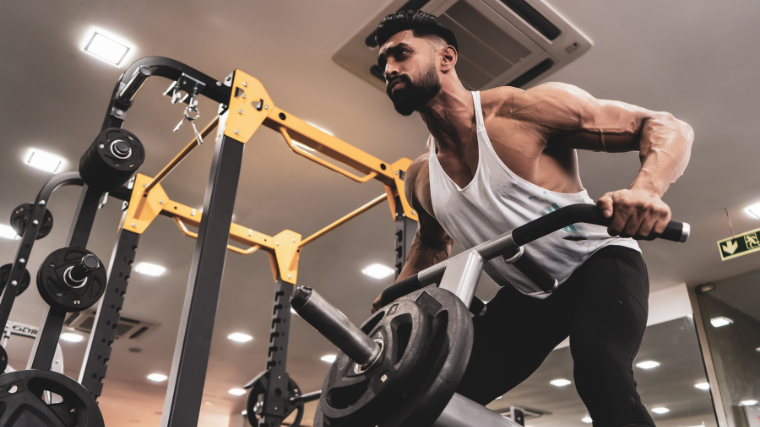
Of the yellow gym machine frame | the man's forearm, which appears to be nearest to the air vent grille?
the yellow gym machine frame

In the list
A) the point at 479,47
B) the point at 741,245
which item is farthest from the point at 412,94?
the point at 741,245

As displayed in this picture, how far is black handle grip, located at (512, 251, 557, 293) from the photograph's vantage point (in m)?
0.89

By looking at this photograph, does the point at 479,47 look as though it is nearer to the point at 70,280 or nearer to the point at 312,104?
the point at 312,104

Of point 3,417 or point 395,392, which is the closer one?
point 395,392

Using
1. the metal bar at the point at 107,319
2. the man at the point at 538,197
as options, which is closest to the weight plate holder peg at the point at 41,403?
the metal bar at the point at 107,319

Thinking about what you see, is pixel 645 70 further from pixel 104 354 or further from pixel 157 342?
pixel 157 342

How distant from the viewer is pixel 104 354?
2338mm

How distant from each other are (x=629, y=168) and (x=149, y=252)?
4.15 metres

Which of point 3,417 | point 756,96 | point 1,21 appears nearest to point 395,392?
point 3,417

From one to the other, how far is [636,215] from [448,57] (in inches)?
27.3

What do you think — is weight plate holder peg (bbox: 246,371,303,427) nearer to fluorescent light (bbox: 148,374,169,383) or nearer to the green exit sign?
the green exit sign

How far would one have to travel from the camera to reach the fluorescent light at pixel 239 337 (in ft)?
22.5

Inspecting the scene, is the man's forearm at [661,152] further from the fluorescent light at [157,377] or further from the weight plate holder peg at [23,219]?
the fluorescent light at [157,377]

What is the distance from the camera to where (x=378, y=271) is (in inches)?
203
